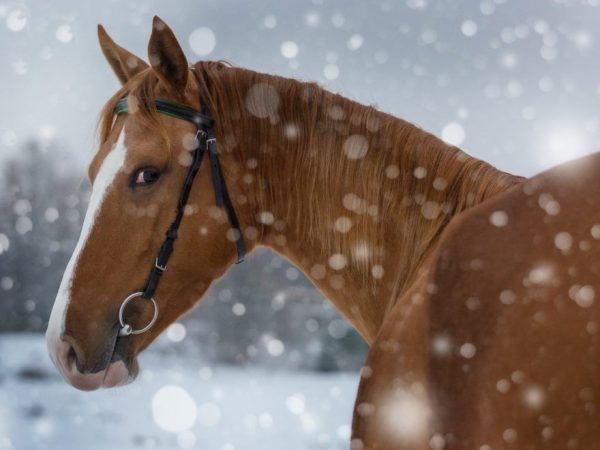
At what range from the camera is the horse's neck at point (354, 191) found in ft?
6.61

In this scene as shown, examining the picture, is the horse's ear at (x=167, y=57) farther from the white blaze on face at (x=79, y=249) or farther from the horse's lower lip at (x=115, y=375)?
the horse's lower lip at (x=115, y=375)

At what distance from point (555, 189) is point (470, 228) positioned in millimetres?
214

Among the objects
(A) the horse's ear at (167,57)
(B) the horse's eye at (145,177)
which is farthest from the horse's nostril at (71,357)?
(A) the horse's ear at (167,57)

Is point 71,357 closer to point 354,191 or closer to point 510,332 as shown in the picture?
point 354,191

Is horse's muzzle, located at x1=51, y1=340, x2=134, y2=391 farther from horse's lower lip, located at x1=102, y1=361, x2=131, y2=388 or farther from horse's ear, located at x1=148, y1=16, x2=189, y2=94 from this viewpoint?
horse's ear, located at x1=148, y1=16, x2=189, y2=94

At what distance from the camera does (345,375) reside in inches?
533

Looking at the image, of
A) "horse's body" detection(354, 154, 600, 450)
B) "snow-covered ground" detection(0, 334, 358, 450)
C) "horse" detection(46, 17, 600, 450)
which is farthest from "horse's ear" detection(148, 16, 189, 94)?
"snow-covered ground" detection(0, 334, 358, 450)

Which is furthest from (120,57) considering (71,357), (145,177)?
(71,357)

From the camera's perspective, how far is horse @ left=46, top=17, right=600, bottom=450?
4.70 ft

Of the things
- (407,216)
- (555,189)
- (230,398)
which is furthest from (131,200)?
(230,398)

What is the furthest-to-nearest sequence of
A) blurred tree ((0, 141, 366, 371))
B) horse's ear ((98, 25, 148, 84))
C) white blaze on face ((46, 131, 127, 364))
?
1. blurred tree ((0, 141, 366, 371))
2. horse's ear ((98, 25, 148, 84))
3. white blaze on face ((46, 131, 127, 364))

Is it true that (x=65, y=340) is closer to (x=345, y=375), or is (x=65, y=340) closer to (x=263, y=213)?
(x=263, y=213)

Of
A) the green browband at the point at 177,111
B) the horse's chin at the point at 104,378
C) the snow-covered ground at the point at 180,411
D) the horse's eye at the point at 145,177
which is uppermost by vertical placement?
the green browband at the point at 177,111

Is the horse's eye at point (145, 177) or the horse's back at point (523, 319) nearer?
the horse's back at point (523, 319)
